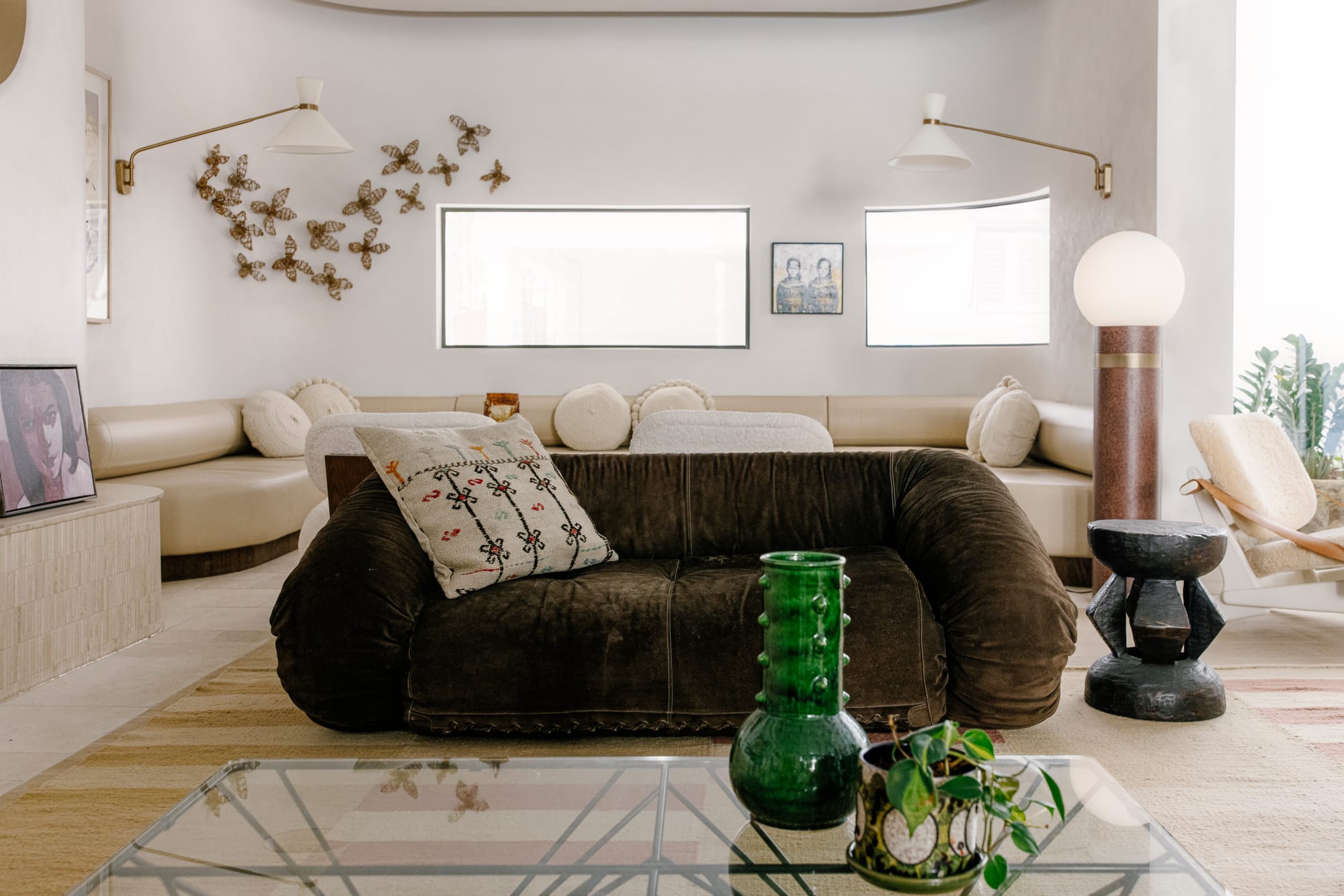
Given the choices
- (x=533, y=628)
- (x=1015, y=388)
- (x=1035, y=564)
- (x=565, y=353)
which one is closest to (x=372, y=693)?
(x=533, y=628)

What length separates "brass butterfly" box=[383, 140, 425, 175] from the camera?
6.38 metres

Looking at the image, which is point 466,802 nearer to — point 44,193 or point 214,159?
point 44,193

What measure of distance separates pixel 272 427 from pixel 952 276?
412 cm

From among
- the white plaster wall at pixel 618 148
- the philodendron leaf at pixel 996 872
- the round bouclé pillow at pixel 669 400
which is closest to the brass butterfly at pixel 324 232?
the white plaster wall at pixel 618 148

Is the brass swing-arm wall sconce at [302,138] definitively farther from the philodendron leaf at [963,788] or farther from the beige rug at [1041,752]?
the philodendron leaf at [963,788]

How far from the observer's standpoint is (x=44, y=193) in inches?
131

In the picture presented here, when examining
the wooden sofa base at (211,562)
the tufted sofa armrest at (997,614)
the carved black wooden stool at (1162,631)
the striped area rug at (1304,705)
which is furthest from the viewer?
the wooden sofa base at (211,562)

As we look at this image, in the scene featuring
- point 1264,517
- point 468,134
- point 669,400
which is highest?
point 468,134

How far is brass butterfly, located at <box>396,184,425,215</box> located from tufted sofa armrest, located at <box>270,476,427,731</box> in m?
4.39

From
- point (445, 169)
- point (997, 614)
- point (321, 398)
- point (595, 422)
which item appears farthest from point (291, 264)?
point (997, 614)

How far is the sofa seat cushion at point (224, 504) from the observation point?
14.6 feet

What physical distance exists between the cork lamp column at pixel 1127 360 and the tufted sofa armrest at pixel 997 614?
1.39 metres

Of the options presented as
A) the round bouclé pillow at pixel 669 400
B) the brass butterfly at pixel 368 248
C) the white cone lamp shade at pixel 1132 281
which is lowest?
the round bouclé pillow at pixel 669 400

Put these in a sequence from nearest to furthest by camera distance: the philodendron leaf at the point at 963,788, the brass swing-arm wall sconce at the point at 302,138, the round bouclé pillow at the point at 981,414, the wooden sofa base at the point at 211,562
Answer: the philodendron leaf at the point at 963,788 < the wooden sofa base at the point at 211,562 < the brass swing-arm wall sconce at the point at 302,138 < the round bouclé pillow at the point at 981,414
